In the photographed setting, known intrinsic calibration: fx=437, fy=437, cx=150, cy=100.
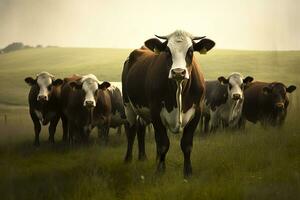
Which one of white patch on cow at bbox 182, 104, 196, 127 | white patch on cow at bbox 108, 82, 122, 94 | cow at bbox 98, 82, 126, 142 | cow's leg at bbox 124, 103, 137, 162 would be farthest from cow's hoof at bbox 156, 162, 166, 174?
white patch on cow at bbox 108, 82, 122, 94

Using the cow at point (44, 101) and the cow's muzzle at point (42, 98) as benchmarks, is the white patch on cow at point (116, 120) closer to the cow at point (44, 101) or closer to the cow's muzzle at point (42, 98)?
the cow at point (44, 101)

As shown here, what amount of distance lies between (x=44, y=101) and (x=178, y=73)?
2630 mm

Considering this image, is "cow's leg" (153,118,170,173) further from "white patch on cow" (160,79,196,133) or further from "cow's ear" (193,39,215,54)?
"cow's ear" (193,39,215,54)

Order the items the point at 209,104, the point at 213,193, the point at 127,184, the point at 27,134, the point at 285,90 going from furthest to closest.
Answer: the point at 209,104, the point at 285,90, the point at 27,134, the point at 127,184, the point at 213,193

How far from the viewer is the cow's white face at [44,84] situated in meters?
5.06

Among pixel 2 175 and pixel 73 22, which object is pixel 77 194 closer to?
pixel 2 175

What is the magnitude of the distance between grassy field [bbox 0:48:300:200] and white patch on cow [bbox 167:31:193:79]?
3.32 feet

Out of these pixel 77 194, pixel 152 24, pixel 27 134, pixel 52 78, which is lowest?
pixel 77 194

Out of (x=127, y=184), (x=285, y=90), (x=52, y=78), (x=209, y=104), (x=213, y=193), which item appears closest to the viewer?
(x=213, y=193)

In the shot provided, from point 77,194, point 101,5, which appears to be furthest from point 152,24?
point 77,194

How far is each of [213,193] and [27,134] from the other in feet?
6.78

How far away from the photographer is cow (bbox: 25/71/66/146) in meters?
4.93

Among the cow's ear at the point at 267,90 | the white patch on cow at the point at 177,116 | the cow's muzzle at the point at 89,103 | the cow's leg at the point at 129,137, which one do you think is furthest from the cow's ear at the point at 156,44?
the cow's ear at the point at 267,90

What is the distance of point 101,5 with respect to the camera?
4.91 meters
